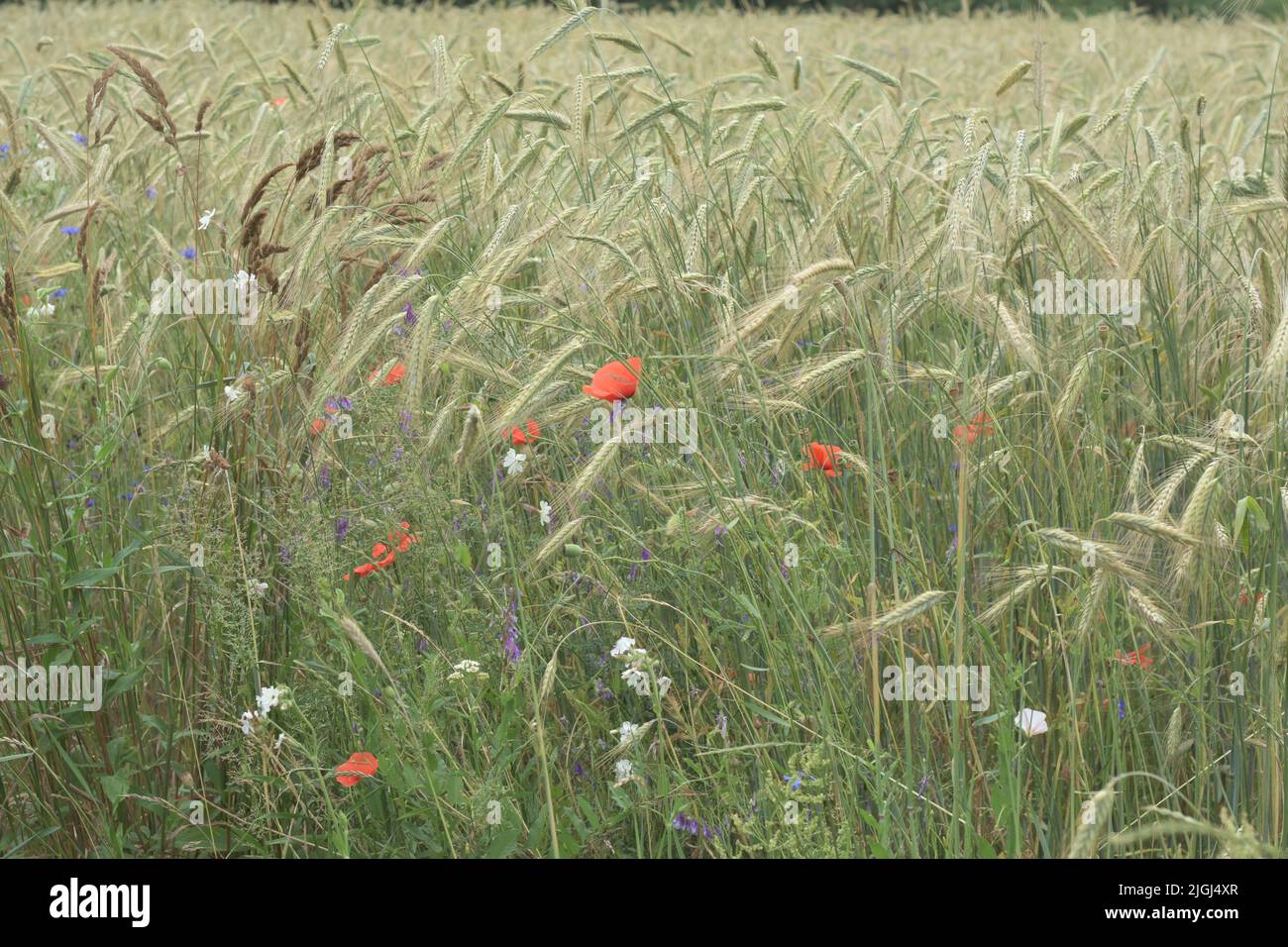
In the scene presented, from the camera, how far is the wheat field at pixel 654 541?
1828 millimetres

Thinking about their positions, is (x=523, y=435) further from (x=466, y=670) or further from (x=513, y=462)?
(x=466, y=670)

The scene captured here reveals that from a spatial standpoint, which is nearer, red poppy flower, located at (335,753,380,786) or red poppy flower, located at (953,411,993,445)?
red poppy flower, located at (335,753,380,786)

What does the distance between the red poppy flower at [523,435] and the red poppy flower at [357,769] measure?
1.90 feet

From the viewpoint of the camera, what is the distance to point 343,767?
72.6 inches

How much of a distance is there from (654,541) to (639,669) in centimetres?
44

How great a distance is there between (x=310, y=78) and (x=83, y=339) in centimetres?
166

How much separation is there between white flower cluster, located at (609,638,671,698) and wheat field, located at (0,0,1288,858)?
0.4 inches

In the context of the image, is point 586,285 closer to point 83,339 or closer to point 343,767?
point 343,767

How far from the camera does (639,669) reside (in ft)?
6.07

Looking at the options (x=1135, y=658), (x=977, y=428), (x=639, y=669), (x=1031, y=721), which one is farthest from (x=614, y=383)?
(x=1135, y=658)

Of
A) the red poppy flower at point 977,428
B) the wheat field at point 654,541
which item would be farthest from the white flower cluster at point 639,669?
the red poppy flower at point 977,428

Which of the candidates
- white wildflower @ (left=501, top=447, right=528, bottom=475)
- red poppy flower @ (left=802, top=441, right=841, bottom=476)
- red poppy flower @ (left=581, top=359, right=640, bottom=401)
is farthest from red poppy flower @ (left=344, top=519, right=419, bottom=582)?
red poppy flower @ (left=802, top=441, right=841, bottom=476)

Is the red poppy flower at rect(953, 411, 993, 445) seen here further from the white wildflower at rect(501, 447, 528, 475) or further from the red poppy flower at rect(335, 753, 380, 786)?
the red poppy flower at rect(335, 753, 380, 786)

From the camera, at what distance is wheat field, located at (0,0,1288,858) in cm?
183
